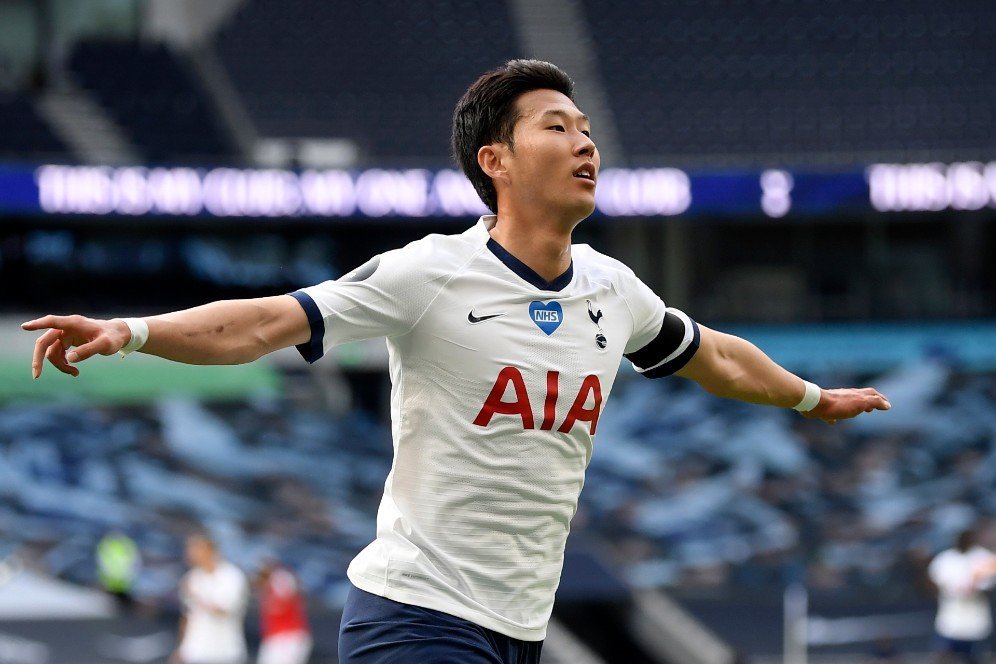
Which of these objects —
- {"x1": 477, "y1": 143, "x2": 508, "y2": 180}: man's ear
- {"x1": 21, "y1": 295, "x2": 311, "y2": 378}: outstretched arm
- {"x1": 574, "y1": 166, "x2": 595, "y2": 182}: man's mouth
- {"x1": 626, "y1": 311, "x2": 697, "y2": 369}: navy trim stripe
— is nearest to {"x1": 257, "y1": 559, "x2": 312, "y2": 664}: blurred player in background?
{"x1": 626, "y1": 311, "x2": 697, "y2": 369}: navy trim stripe

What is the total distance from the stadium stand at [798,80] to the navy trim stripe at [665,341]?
1384 centimetres

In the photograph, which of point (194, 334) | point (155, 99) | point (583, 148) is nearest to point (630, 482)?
point (155, 99)

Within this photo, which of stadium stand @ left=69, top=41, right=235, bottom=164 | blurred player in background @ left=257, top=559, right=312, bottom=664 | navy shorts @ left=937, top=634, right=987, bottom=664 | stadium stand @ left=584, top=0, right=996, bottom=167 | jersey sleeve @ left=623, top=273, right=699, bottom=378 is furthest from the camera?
stadium stand @ left=69, top=41, right=235, bottom=164

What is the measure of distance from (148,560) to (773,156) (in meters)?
9.20

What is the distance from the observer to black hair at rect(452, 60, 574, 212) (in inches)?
136

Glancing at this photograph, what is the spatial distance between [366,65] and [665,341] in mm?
16530

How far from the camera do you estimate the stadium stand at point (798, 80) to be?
17922 millimetres

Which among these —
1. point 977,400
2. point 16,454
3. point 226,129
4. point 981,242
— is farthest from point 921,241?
point 16,454

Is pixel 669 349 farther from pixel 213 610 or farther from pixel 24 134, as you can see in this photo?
pixel 24 134

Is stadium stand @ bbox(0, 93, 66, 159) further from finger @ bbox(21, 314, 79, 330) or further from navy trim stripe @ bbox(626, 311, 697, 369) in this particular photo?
finger @ bbox(21, 314, 79, 330)

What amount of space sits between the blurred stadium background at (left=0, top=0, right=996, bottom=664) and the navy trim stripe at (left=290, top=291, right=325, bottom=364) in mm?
14297

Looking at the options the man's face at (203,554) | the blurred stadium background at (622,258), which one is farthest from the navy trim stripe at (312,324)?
the blurred stadium background at (622,258)

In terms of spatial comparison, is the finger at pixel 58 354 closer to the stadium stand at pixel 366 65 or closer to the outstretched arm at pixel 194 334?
the outstretched arm at pixel 194 334

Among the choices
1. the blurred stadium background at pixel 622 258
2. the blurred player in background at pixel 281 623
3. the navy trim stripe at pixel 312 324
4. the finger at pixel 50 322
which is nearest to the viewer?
the finger at pixel 50 322
